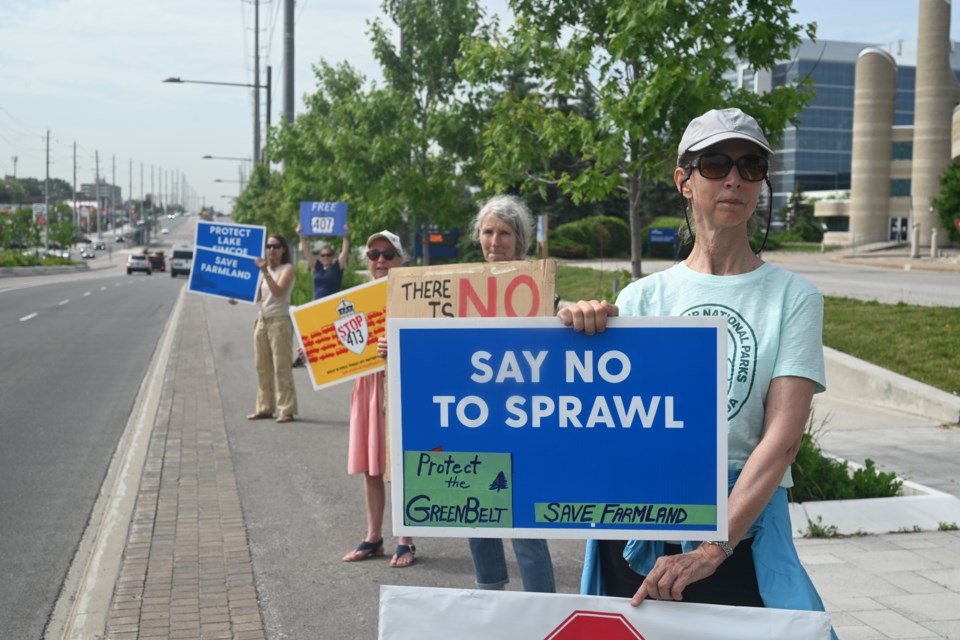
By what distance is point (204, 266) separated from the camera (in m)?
11.6

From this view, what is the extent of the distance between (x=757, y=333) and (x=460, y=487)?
0.76 meters

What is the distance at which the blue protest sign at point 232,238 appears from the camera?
1136 cm

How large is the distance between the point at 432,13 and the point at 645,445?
19408 millimetres

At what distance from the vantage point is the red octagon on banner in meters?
2.42

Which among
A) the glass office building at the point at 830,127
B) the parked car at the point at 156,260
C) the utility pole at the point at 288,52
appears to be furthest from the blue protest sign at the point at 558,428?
the glass office building at the point at 830,127

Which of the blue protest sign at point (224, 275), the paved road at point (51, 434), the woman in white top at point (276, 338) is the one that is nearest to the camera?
the paved road at point (51, 434)

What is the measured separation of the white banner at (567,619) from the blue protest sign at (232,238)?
9.11m

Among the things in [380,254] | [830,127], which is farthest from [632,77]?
[830,127]

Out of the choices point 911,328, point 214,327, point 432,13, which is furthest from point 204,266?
point 214,327

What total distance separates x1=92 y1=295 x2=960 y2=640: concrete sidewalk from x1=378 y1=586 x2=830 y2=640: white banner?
2.62 metres

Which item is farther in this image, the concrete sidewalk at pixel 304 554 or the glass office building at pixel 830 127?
the glass office building at pixel 830 127

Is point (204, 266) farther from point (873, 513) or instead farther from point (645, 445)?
point (645, 445)

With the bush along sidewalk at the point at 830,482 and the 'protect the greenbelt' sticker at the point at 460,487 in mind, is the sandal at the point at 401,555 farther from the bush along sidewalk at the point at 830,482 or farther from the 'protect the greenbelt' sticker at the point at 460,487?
the 'protect the greenbelt' sticker at the point at 460,487

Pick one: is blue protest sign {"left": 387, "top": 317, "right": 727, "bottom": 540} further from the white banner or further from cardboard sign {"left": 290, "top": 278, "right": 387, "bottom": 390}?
cardboard sign {"left": 290, "top": 278, "right": 387, "bottom": 390}
